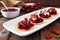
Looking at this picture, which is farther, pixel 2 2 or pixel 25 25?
pixel 2 2

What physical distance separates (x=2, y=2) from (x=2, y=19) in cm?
→ 17

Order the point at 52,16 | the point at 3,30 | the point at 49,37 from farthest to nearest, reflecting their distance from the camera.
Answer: the point at 52,16, the point at 3,30, the point at 49,37

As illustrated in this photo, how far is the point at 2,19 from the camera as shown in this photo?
987mm

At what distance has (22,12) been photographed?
1146mm

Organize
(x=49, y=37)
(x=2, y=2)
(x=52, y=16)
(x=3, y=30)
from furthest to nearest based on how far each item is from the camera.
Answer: (x=2, y=2) → (x=52, y=16) → (x=3, y=30) → (x=49, y=37)

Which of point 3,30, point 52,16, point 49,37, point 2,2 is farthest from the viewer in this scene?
point 2,2

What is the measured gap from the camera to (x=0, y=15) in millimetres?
1055

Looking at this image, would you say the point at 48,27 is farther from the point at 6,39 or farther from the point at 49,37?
the point at 6,39

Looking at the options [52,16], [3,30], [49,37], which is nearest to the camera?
[49,37]

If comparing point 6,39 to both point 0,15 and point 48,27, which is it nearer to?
point 48,27

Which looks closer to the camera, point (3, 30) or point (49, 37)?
point (49, 37)

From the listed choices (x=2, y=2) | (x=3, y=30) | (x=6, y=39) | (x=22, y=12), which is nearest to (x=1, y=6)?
(x=2, y=2)

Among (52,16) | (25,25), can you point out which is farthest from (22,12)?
(25,25)

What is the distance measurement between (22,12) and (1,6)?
18 centimetres
